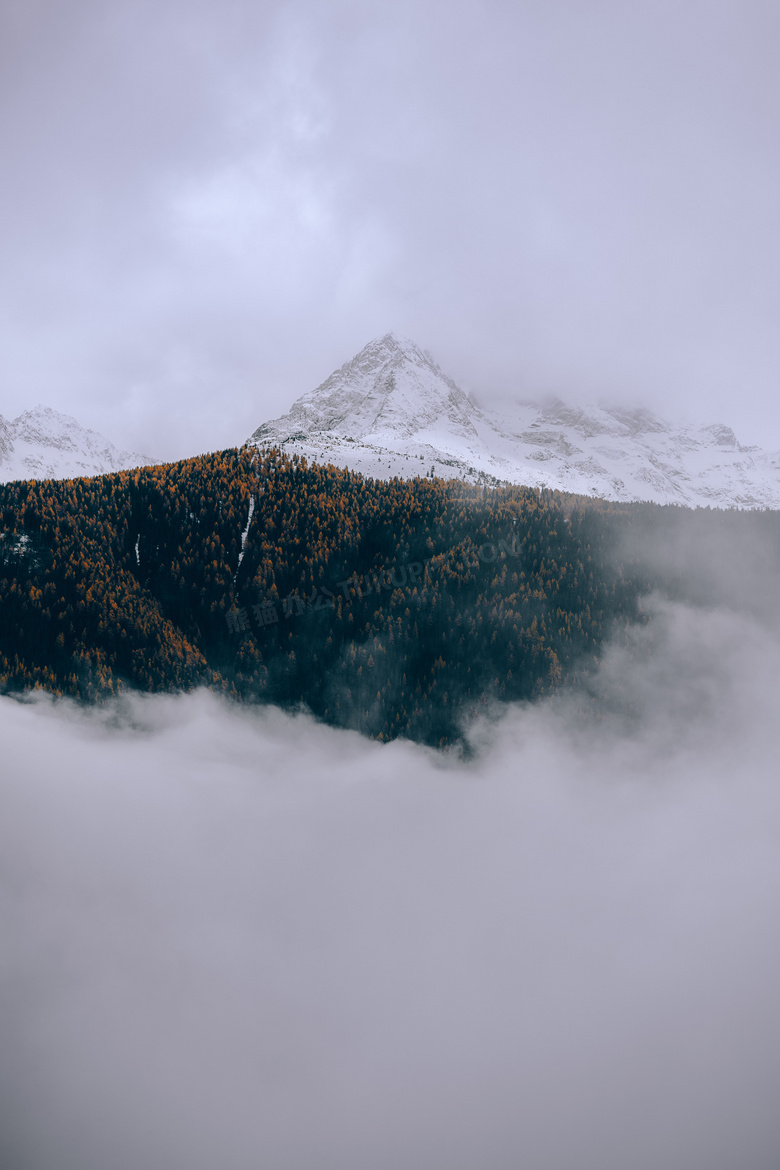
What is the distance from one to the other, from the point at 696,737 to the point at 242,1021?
750 inches

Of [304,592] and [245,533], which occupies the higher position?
[245,533]

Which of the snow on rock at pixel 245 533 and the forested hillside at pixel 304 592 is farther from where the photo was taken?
the snow on rock at pixel 245 533

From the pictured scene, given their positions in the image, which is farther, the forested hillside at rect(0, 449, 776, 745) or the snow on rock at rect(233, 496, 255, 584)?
the snow on rock at rect(233, 496, 255, 584)

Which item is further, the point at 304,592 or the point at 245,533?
the point at 245,533

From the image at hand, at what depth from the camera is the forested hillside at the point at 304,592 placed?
22500 millimetres

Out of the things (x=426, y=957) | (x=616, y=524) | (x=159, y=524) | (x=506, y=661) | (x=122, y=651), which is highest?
(x=616, y=524)

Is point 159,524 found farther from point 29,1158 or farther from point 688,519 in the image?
point 688,519

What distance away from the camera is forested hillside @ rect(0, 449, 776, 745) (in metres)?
22.5

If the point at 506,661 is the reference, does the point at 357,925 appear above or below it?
below

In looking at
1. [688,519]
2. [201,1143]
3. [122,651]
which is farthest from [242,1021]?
[688,519]

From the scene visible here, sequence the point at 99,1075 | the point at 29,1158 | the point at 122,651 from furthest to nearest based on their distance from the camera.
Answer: the point at 122,651 → the point at 99,1075 → the point at 29,1158

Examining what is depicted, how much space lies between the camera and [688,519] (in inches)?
1314

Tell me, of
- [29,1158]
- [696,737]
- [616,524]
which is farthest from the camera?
[616,524]

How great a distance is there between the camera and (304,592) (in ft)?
88.3
